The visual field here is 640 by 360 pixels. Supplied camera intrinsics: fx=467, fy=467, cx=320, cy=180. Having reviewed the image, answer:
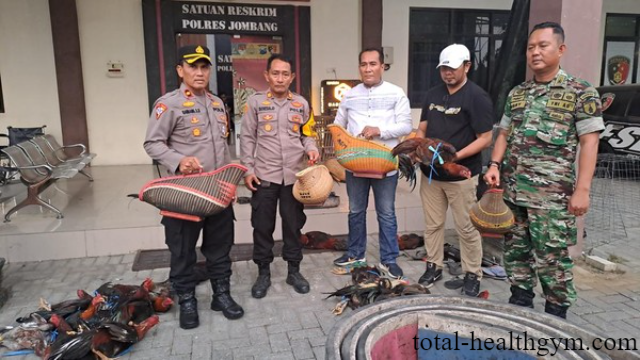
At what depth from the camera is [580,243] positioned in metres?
4.33

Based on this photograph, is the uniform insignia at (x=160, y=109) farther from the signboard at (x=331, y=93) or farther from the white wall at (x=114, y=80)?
the signboard at (x=331, y=93)

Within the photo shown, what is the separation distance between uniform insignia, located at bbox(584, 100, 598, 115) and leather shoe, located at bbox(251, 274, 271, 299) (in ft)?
8.09

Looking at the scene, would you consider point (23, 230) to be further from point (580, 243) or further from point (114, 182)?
point (580, 243)

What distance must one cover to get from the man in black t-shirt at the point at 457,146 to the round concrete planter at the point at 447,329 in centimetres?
149

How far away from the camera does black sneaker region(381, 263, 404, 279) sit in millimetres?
3830

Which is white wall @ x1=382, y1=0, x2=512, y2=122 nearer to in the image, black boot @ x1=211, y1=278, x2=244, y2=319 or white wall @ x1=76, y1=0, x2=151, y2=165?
white wall @ x1=76, y1=0, x2=151, y2=165

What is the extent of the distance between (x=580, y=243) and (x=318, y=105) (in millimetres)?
5563

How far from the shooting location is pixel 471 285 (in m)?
3.56

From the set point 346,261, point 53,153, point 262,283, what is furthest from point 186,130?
point 53,153

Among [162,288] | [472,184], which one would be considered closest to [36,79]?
[162,288]

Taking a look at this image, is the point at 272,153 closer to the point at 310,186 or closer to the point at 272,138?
the point at 272,138

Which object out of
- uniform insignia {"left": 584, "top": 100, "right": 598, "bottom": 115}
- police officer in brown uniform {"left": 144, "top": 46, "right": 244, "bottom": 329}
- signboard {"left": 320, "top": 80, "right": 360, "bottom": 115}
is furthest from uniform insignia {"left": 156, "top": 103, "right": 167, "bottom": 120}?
signboard {"left": 320, "top": 80, "right": 360, "bottom": 115}

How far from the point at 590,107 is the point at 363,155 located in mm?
1452

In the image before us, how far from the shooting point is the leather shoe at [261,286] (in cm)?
354
